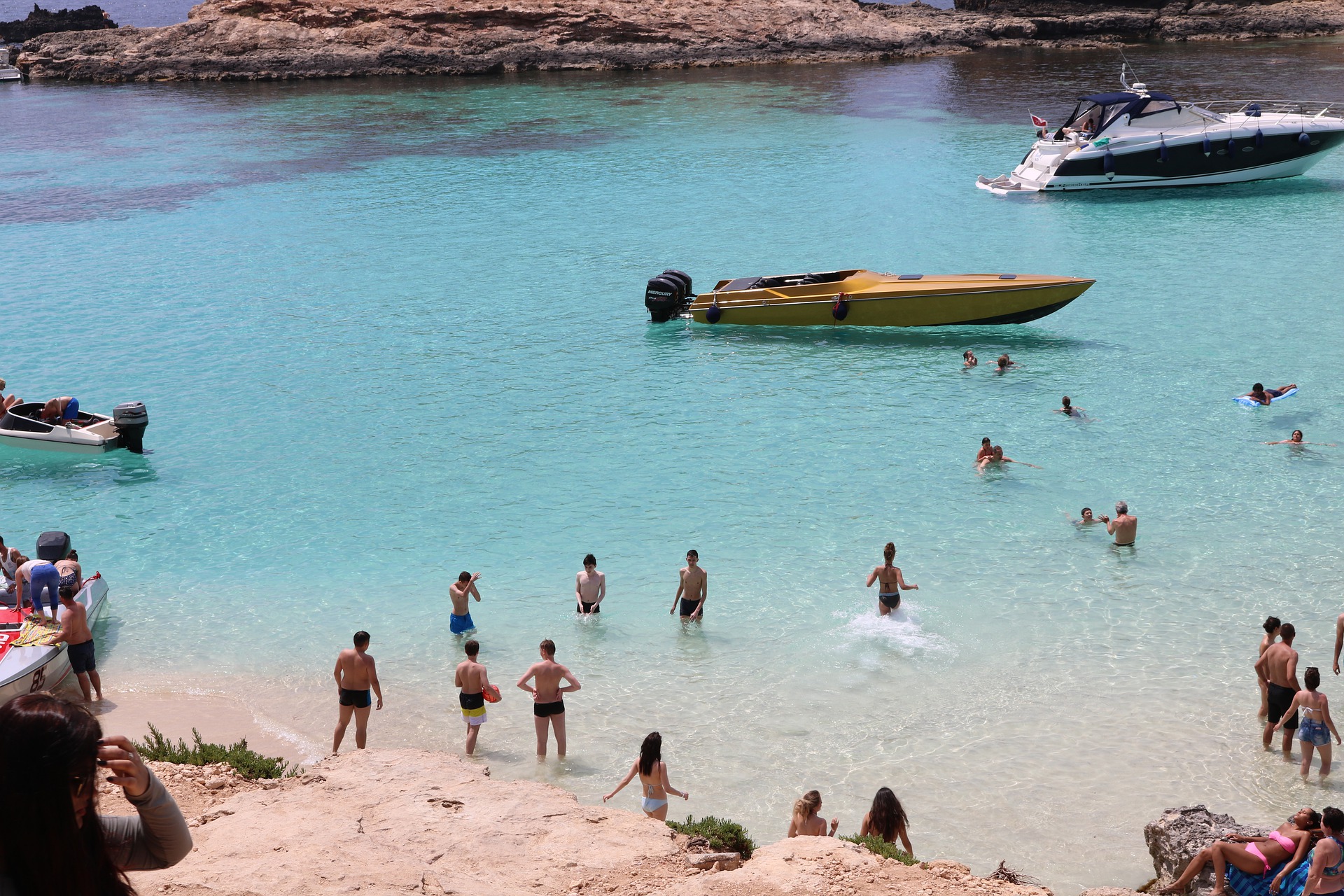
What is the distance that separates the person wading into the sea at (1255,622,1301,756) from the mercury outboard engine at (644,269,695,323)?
16.8 meters

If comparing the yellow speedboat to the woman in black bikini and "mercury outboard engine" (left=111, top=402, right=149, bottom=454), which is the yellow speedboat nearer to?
"mercury outboard engine" (left=111, top=402, right=149, bottom=454)

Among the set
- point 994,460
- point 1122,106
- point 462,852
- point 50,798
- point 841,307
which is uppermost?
point 1122,106

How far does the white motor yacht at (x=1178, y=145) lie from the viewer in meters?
34.3

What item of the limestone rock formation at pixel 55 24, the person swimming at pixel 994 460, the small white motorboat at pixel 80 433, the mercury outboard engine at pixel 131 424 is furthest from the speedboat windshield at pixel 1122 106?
the limestone rock formation at pixel 55 24

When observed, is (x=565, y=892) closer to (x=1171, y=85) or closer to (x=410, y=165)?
(x=410, y=165)

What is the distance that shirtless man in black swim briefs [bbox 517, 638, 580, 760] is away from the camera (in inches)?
442

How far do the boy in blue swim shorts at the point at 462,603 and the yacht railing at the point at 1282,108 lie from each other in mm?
31353

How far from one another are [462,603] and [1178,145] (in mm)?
29207

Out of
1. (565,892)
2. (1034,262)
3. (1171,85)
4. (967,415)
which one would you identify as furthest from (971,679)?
(1171,85)

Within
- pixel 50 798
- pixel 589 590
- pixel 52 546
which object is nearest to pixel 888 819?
pixel 589 590

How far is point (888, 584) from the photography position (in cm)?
1404

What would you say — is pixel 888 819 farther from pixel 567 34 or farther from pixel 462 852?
pixel 567 34

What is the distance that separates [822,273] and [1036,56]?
5032cm

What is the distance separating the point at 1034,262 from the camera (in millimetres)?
29422
